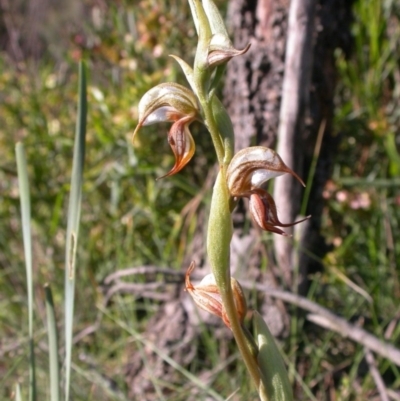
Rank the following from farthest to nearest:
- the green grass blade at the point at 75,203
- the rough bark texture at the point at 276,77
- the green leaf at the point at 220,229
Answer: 1. the rough bark texture at the point at 276,77
2. the green grass blade at the point at 75,203
3. the green leaf at the point at 220,229

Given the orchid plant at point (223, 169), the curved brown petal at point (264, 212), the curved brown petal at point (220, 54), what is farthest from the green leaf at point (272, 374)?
the curved brown petal at point (220, 54)

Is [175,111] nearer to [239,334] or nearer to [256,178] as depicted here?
[256,178]

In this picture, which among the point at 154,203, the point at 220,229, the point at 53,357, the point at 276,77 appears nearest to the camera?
the point at 220,229

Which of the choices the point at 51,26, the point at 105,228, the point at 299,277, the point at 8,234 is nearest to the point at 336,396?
the point at 299,277

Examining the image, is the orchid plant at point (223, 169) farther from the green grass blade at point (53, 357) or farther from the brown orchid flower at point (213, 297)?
the green grass blade at point (53, 357)

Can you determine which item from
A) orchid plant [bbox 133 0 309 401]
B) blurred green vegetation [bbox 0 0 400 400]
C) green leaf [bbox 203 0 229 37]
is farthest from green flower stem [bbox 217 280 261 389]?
blurred green vegetation [bbox 0 0 400 400]

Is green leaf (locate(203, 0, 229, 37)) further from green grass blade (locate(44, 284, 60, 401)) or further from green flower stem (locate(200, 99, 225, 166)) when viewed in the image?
green grass blade (locate(44, 284, 60, 401))

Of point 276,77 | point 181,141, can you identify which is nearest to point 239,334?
point 181,141
